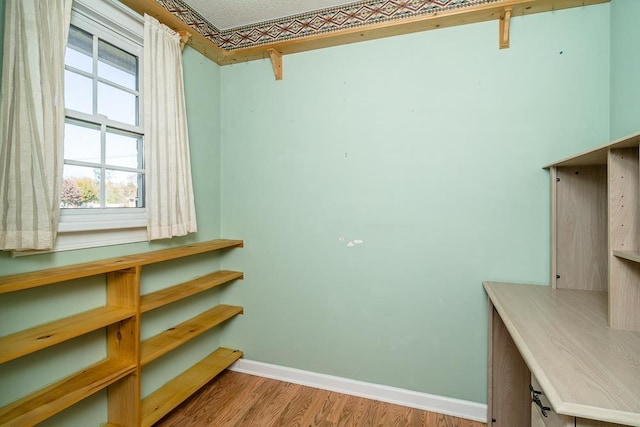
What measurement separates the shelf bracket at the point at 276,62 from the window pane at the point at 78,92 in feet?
3.66

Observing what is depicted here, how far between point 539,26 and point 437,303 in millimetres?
1743

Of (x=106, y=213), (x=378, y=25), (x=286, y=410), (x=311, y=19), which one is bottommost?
(x=286, y=410)

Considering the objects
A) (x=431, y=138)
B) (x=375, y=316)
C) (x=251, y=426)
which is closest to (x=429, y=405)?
(x=375, y=316)

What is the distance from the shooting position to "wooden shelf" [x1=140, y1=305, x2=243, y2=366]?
164 centimetres

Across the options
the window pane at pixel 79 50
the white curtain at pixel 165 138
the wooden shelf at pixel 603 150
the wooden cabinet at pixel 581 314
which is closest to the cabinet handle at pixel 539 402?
the wooden cabinet at pixel 581 314

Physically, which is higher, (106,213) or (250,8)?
(250,8)

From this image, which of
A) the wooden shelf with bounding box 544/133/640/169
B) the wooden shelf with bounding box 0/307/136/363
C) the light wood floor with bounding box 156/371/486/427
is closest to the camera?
the wooden shelf with bounding box 544/133/640/169

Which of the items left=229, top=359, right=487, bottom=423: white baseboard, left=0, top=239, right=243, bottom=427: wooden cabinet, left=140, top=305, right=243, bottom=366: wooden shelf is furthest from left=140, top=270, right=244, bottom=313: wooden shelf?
left=229, top=359, right=487, bottom=423: white baseboard

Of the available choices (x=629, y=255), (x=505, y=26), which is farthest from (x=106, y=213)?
(x=505, y=26)

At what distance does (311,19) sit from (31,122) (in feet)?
5.73

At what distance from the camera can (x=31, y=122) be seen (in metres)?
1.19

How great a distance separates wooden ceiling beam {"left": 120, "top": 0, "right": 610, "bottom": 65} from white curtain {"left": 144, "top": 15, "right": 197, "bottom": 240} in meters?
0.10

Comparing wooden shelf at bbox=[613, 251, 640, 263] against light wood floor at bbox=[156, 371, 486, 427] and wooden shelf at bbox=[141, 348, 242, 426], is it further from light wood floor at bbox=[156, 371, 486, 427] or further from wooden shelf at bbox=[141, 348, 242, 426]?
wooden shelf at bbox=[141, 348, 242, 426]

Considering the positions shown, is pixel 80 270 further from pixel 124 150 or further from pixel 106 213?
pixel 124 150
